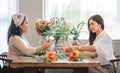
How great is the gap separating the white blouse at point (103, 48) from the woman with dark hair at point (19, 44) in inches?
24.2

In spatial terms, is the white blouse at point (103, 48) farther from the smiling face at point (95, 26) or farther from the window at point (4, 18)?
the window at point (4, 18)

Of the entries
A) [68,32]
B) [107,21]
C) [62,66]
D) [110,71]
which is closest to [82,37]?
[107,21]

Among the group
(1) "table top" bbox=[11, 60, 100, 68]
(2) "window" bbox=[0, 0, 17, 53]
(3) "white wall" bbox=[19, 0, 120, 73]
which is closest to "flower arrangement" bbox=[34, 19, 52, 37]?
(1) "table top" bbox=[11, 60, 100, 68]

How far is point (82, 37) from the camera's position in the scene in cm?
472

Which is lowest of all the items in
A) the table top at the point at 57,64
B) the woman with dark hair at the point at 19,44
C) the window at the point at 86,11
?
the table top at the point at 57,64

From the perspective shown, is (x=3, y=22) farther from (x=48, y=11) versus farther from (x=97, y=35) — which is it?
(x=97, y=35)

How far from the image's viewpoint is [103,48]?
10.5ft

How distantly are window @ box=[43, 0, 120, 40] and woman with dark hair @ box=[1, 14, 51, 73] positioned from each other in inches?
55.8

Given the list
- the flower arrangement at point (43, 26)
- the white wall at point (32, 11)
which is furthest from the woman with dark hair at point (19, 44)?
the white wall at point (32, 11)

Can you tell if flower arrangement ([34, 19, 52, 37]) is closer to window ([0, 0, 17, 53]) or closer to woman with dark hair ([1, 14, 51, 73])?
woman with dark hair ([1, 14, 51, 73])

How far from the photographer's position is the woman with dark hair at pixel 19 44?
122 inches

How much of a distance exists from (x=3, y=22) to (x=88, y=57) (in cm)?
172

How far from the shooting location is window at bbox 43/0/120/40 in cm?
473

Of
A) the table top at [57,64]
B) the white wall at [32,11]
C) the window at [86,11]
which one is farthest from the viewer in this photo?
the window at [86,11]
